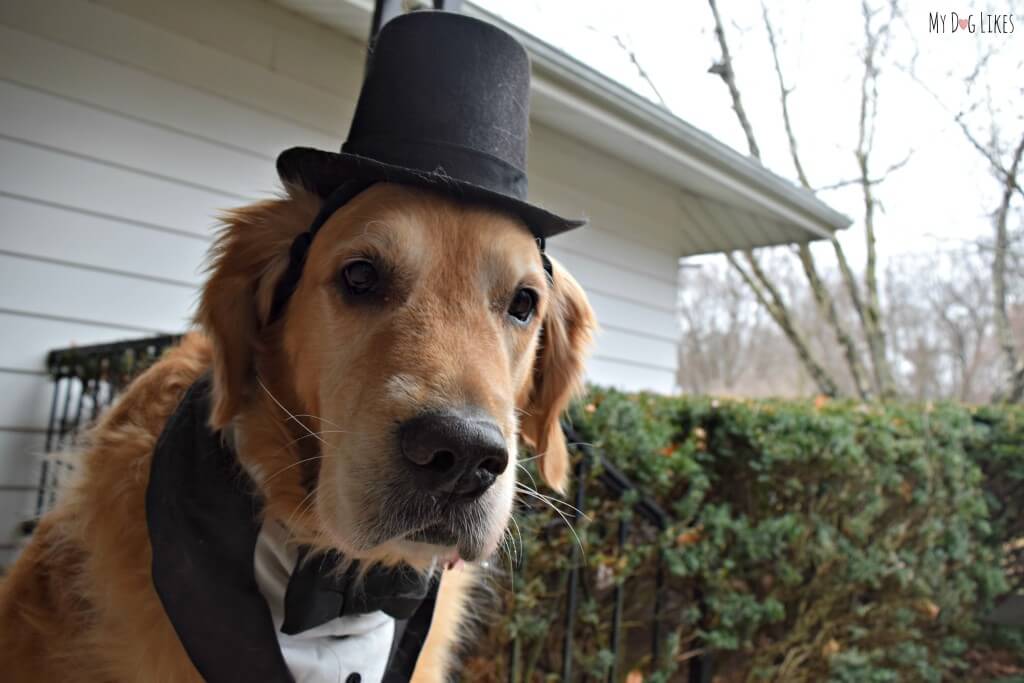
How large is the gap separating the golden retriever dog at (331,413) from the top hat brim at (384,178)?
1.5 inches

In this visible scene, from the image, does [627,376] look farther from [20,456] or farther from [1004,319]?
[1004,319]

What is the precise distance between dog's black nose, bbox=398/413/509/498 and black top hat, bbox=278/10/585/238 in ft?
1.95

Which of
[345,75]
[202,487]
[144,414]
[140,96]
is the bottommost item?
[202,487]

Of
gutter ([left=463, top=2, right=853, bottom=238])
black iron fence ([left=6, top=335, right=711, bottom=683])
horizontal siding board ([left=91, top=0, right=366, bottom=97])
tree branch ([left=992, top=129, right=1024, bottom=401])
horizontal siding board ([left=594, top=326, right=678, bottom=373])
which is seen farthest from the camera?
tree branch ([left=992, top=129, right=1024, bottom=401])

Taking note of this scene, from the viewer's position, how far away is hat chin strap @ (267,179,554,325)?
6.02 ft

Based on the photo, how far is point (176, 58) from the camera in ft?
14.6

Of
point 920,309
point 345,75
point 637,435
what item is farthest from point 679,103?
point 920,309

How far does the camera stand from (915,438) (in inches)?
196

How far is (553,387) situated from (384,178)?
922mm

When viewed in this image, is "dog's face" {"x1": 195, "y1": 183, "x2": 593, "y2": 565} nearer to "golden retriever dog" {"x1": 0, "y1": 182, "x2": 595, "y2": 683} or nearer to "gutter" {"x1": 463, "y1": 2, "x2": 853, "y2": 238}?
"golden retriever dog" {"x1": 0, "y1": 182, "x2": 595, "y2": 683}

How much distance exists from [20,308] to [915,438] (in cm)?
537

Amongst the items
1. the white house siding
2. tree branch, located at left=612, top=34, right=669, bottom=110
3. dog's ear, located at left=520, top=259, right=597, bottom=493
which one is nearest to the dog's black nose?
dog's ear, located at left=520, top=259, right=597, bottom=493

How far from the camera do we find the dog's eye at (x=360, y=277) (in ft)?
5.75

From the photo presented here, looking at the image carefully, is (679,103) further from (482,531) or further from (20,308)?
(482,531)
